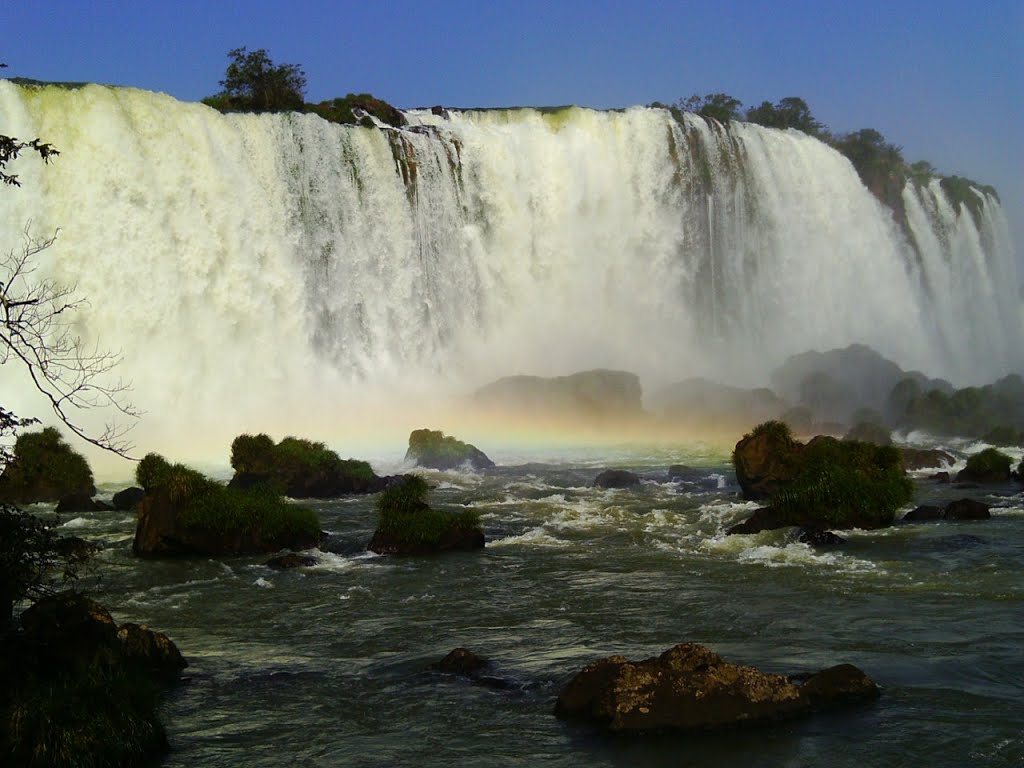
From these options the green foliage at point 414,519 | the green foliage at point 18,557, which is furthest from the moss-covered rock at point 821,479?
the green foliage at point 18,557

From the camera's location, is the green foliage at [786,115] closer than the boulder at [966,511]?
No

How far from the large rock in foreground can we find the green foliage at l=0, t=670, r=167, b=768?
3145 millimetres

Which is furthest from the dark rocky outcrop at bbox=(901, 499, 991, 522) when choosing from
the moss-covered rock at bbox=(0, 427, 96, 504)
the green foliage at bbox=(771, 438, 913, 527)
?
the moss-covered rock at bbox=(0, 427, 96, 504)

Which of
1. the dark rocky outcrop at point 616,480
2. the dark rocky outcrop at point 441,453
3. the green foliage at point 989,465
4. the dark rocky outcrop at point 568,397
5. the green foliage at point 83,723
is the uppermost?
the dark rocky outcrop at point 568,397

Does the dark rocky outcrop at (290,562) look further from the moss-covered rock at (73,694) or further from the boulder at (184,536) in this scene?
the moss-covered rock at (73,694)

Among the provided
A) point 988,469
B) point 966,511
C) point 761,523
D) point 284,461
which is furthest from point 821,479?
point 284,461

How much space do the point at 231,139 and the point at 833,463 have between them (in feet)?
73.1

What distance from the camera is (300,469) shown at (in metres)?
23.2

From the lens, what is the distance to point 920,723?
27.9 ft

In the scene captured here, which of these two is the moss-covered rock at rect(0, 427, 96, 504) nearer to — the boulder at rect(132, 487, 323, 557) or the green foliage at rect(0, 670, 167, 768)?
the boulder at rect(132, 487, 323, 557)

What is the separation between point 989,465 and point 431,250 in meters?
20.3

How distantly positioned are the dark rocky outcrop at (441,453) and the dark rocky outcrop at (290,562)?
12241 mm

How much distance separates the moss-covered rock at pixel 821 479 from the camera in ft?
57.1

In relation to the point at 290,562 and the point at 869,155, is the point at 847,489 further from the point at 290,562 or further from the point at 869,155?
the point at 869,155
